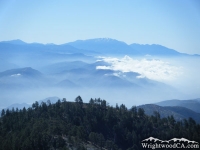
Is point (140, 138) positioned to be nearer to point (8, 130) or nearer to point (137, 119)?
point (137, 119)

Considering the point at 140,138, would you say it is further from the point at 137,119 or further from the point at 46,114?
the point at 46,114

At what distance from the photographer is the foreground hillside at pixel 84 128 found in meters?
69.2

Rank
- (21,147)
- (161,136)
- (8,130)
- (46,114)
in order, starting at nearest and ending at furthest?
(21,147), (8,130), (161,136), (46,114)

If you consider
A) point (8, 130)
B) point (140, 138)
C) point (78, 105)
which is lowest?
point (140, 138)

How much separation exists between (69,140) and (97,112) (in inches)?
1546

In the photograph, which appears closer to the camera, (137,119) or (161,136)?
(161,136)

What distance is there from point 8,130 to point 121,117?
49.7m

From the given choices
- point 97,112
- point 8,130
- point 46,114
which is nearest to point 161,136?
point 97,112

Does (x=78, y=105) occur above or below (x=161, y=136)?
above

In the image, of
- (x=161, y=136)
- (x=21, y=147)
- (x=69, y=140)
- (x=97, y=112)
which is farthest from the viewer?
(x=97, y=112)

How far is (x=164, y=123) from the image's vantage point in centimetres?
11281

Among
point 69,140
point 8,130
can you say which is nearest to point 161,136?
point 69,140

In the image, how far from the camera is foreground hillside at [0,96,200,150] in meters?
69.2

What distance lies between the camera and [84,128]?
96375 millimetres
